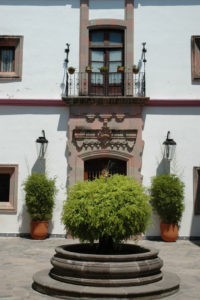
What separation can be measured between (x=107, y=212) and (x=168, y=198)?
18.1ft

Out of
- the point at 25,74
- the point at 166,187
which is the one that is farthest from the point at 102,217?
the point at 25,74

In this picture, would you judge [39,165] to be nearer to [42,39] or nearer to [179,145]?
[42,39]

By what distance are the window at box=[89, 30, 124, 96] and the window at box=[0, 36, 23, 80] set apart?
2.23 meters

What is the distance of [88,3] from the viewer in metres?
12.5

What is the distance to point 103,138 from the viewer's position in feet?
39.3

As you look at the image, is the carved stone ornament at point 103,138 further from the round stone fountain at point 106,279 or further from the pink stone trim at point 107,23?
the round stone fountain at point 106,279

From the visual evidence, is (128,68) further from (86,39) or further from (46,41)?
(46,41)

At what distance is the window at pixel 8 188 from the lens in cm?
1202

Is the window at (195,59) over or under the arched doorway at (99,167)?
over

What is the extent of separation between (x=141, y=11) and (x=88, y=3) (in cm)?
167

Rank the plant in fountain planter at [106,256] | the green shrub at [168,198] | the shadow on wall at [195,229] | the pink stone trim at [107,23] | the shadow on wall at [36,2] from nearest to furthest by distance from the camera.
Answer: the plant in fountain planter at [106,256]
the green shrub at [168,198]
the shadow on wall at [195,229]
the pink stone trim at [107,23]
the shadow on wall at [36,2]

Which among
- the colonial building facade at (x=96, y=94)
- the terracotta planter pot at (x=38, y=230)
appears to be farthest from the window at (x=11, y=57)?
the terracotta planter pot at (x=38, y=230)

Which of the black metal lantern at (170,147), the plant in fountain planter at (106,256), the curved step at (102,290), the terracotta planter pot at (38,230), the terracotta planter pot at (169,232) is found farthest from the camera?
the black metal lantern at (170,147)

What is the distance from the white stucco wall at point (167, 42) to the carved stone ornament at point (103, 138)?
1517mm
